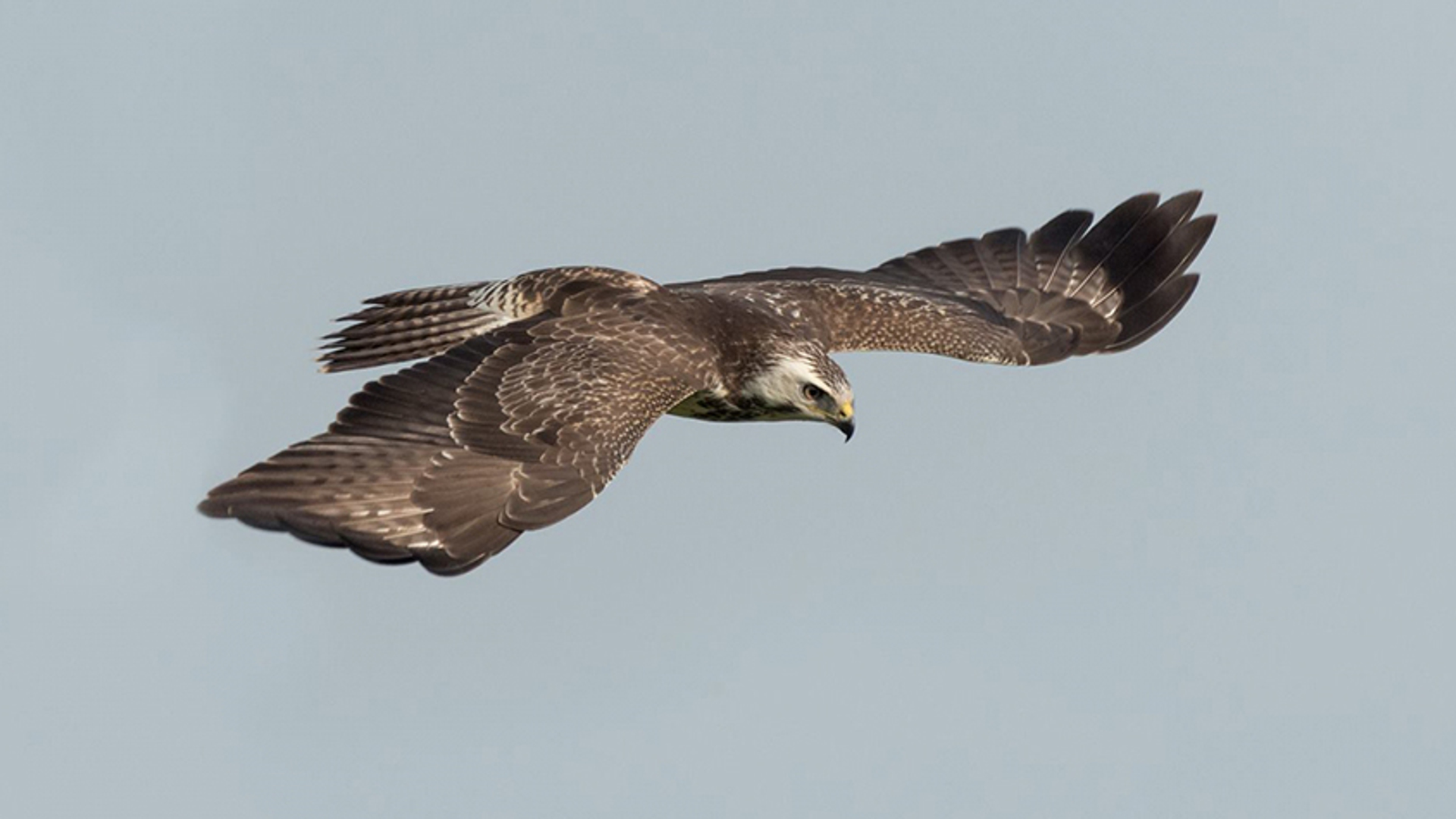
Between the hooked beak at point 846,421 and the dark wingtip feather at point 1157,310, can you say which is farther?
the dark wingtip feather at point 1157,310

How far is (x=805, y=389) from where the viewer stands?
18328 millimetres

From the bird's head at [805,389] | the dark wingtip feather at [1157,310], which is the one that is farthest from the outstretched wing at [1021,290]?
the bird's head at [805,389]

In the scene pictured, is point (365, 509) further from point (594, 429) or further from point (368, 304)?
point (368, 304)

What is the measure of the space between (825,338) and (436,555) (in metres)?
4.96

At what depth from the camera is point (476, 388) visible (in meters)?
17.2

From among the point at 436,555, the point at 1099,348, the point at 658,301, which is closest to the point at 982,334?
the point at 1099,348

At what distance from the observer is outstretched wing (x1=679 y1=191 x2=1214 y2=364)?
2033 centimetres

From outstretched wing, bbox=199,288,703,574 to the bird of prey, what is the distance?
0.02 m

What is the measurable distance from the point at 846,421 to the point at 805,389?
40cm

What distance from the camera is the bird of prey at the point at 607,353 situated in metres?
16.2

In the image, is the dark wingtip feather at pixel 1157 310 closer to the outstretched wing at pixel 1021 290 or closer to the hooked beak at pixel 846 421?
the outstretched wing at pixel 1021 290

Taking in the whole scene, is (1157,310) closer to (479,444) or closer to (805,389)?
(805,389)

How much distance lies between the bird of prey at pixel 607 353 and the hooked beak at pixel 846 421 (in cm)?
2

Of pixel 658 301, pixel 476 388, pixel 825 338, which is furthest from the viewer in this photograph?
pixel 825 338
